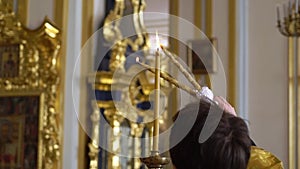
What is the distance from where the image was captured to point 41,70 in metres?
4.54

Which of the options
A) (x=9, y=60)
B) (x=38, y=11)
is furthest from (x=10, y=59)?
(x=38, y=11)

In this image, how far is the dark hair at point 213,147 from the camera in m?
1.19

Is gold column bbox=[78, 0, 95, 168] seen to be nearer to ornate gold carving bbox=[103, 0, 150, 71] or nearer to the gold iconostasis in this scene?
the gold iconostasis

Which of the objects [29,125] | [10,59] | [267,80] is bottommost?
[29,125]

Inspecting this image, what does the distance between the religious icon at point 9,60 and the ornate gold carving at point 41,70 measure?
0.08 ft

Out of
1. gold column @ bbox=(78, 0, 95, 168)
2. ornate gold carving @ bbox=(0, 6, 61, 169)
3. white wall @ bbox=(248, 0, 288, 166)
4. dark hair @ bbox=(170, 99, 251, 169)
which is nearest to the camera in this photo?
dark hair @ bbox=(170, 99, 251, 169)

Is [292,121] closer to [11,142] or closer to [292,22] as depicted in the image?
[292,22]

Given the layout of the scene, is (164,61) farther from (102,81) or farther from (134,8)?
(102,81)

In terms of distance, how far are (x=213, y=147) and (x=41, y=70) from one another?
11.4 feet

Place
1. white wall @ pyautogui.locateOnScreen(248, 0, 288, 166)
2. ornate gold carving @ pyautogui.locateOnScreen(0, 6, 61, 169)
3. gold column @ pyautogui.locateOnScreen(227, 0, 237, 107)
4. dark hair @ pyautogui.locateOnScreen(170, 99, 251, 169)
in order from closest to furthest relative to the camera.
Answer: dark hair @ pyautogui.locateOnScreen(170, 99, 251, 169) → ornate gold carving @ pyautogui.locateOnScreen(0, 6, 61, 169) → white wall @ pyautogui.locateOnScreen(248, 0, 288, 166) → gold column @ pyautogui.locateOnScreen(227, 0, 237, 107)

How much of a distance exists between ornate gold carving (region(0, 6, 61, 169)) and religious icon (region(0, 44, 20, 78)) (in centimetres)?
2

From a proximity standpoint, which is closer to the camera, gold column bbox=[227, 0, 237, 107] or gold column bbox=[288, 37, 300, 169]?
gold column bbox=[288, 37, 300, 169]

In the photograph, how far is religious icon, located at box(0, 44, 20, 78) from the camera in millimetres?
4609

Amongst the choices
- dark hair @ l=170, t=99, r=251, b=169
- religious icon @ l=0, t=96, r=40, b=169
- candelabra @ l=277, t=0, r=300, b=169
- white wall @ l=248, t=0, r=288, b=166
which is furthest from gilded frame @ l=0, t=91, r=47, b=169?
dark hair @ l=170, t=99, r=251, b=169
